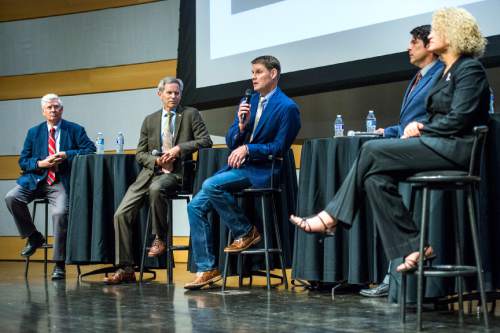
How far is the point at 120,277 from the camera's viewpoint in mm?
4988

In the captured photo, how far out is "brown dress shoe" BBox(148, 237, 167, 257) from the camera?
4.92m

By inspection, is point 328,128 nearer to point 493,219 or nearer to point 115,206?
point 115,206

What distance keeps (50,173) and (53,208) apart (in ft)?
0.97

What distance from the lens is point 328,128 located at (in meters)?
5.96

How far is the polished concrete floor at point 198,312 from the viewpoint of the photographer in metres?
2.79

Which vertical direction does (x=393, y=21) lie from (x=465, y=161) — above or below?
above

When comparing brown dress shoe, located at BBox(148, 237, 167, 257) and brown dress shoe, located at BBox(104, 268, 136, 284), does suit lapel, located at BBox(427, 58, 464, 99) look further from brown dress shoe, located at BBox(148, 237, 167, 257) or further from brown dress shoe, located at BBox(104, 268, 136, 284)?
brown dress shoe, located at BBox(104, 268, 136, 284)

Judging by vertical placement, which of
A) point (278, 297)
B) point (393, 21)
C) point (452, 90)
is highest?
point (393, 21)

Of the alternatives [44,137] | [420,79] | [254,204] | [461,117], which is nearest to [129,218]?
[254,204]

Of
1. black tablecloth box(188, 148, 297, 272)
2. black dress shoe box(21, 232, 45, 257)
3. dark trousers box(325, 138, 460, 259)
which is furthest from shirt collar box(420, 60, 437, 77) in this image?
black dress shoe box(21, 232, 45, 257)

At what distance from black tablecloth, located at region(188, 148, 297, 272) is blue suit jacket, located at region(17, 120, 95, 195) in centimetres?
134

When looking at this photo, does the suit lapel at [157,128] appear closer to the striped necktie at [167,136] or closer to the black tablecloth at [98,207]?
the striped necktie at [167,136]

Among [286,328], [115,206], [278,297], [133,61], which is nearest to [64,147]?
[115,206]

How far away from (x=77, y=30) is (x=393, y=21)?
14.1ft
